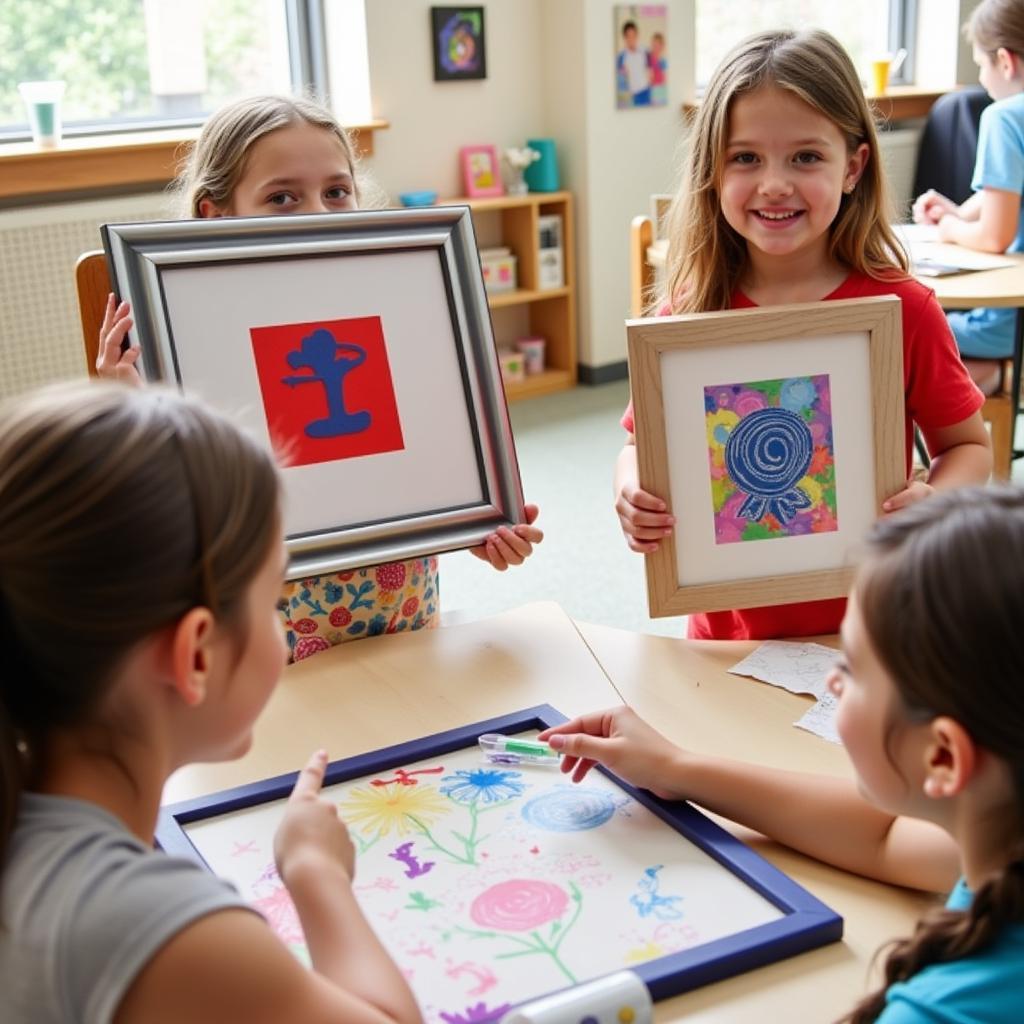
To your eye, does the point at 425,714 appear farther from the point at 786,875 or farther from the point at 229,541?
the point at 229,541

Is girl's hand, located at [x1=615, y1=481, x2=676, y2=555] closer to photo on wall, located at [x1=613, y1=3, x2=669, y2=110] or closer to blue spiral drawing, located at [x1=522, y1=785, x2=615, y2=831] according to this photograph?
blue spiral drawing, located at [x1=522, y1=785, x2=615, y2=831]

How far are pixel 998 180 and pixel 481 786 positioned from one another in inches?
116

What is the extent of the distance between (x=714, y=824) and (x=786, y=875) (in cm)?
8

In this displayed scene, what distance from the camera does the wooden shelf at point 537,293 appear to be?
17.0 ft

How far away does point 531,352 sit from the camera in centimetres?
543

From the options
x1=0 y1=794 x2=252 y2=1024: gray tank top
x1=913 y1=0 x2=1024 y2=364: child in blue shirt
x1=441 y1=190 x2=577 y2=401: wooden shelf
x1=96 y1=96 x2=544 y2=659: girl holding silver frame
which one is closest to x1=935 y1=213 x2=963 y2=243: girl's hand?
x1=913 y1=0 x2=1024 y2=364: child in blue shirt

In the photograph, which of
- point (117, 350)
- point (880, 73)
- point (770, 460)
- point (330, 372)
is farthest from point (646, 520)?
point (880, 73)

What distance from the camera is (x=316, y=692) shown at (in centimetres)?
151

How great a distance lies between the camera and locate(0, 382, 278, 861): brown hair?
0.82 m

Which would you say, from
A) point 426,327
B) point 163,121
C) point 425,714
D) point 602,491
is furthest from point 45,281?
point 425,714

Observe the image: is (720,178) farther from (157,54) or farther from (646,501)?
(157,54)

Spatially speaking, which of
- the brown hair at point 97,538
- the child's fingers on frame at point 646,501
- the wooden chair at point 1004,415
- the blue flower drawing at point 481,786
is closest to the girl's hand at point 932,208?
the wooden chair at point 1004,415

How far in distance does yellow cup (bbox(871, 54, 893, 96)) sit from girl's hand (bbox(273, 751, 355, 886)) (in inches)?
203

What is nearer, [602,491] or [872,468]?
[872,468]
